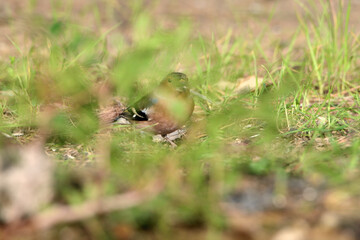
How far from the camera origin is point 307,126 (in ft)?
10.7

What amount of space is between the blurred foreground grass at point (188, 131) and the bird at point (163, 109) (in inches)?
4.3

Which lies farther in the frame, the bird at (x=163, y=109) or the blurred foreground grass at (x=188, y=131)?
the bird at (x=163, y=109)

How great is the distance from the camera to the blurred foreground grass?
1958mm

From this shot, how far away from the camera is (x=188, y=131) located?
3.40 m

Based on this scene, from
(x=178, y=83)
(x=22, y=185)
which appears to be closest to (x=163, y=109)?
(x=178, y=83)

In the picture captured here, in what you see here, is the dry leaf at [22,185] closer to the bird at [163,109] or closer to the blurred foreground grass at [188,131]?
the blurred foreground grass at [188,131]

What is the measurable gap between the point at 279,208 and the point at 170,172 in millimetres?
445

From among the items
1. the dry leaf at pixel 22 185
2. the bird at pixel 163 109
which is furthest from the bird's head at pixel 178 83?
the dry leaf at pixel 22 185

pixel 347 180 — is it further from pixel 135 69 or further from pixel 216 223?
pixel 135 69

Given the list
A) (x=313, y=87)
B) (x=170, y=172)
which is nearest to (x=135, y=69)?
(x=170, y=172)

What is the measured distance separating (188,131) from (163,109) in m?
0.24

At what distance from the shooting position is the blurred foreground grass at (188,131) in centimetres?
196

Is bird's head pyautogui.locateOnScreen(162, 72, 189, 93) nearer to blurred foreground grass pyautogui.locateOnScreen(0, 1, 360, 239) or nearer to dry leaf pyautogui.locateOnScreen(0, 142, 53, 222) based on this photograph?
blurred foreground grass pyautogui.locateOnScreen(0, 1, 360, 239)

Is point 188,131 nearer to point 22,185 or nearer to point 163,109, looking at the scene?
point 163,109
